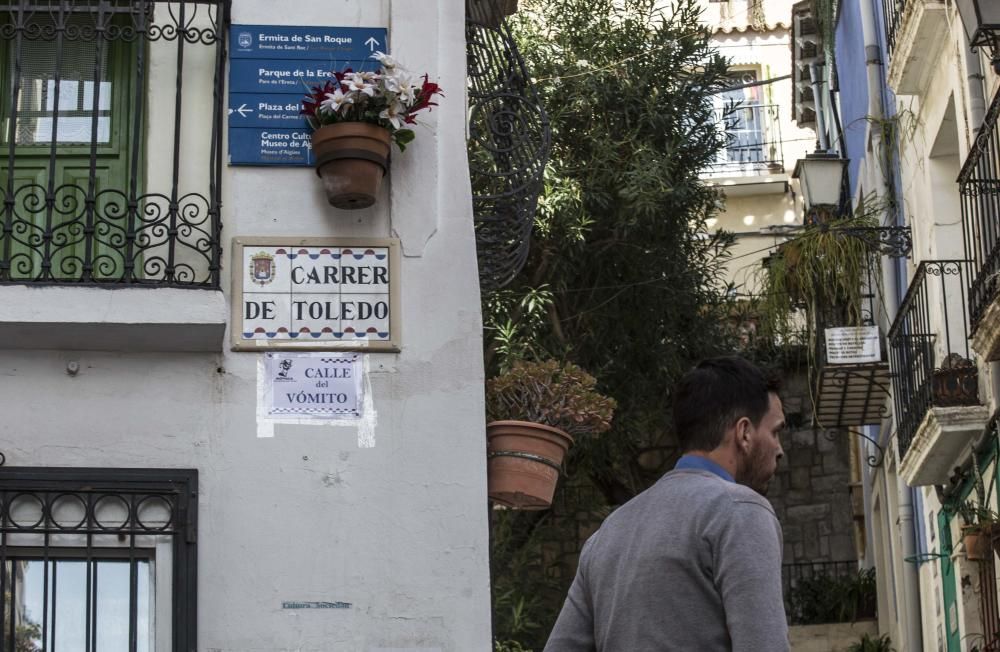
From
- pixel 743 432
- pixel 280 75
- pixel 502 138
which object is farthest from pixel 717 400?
pixel 502 138

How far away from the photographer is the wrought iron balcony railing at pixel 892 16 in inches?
513

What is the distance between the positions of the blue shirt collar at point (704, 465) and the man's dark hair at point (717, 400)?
27mm

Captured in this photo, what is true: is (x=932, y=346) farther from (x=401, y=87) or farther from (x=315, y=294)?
(x=315, y=294)

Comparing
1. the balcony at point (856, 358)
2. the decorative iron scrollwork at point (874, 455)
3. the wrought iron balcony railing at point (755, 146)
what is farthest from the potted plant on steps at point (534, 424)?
the wrought iron balcony railing at point (755, 146)

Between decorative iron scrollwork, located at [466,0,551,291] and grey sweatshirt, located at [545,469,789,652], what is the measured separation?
4.07 meters

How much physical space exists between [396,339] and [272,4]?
65.1 inches

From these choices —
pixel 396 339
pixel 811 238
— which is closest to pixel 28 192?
pixel 396 339

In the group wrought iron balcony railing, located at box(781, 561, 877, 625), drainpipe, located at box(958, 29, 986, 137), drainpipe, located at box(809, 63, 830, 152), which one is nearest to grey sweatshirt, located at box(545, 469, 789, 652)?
drainpipe, located at box(958, 29, 986, 137)

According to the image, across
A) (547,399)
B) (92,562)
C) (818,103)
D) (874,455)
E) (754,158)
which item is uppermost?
(754,158)

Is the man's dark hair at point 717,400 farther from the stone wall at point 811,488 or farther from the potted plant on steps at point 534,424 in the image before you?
the stone wall at point 811,488

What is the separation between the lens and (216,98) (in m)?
7.54

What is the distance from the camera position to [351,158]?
7.22 metres

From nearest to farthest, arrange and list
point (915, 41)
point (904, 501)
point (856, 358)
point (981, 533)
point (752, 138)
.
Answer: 1. point (981, 533)
2. point (915, 41)
3. point (856, 358)
4. point (904, 501)
5. point (752, 138)

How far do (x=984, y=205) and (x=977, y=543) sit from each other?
6.83 ft
